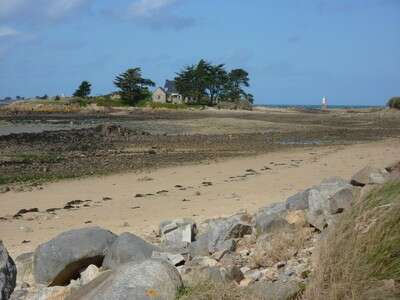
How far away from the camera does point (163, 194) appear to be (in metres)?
14.4

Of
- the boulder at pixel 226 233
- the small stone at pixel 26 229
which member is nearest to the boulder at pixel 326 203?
the boulder at pixel 226 233

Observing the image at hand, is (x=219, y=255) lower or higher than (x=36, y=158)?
higher

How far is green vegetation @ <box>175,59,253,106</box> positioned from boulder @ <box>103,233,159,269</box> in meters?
88.6

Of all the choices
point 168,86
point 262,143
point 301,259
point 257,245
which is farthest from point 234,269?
point 168,86

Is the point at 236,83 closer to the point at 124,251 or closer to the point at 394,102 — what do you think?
the point at 394,102

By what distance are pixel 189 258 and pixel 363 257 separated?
10.0ft

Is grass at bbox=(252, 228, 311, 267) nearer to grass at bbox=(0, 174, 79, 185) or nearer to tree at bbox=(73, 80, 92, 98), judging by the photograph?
grass at bbox=(0, 174, 79, 185)

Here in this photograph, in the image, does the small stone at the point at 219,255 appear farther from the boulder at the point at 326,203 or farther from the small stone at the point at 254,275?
the boulder at the point at 326,203

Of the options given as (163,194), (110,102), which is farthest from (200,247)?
(110,102)

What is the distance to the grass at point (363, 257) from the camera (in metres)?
4.21

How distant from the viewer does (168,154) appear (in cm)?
2369

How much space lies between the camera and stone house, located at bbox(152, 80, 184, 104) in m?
99.7

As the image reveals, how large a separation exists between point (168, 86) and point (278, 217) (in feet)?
348

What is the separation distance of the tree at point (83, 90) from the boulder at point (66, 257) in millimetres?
103250
